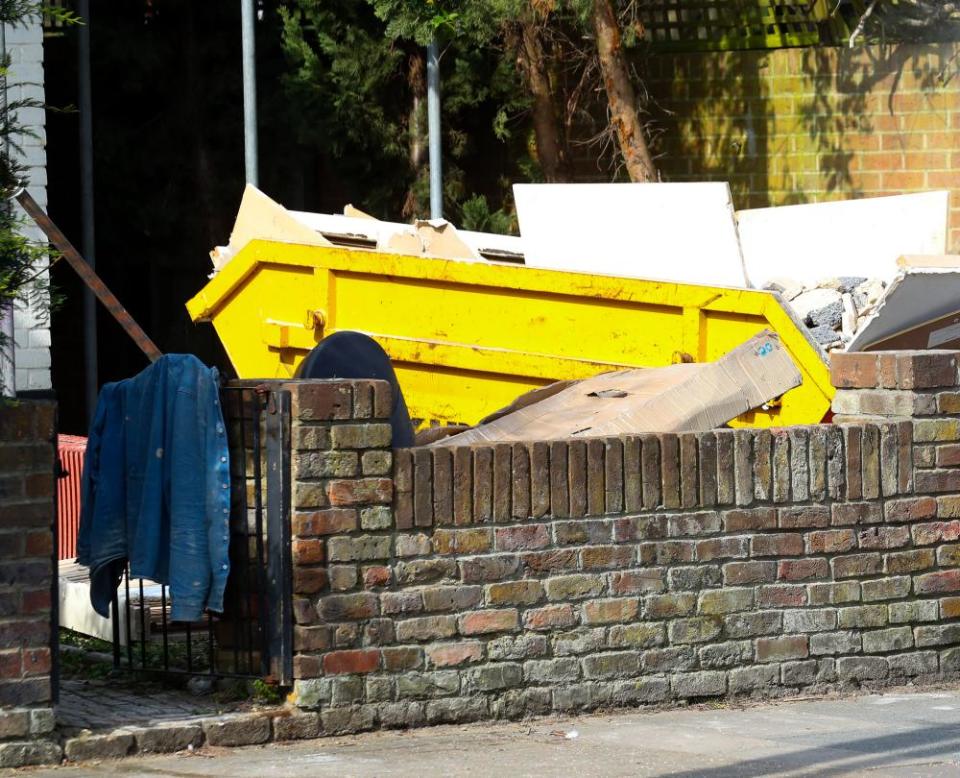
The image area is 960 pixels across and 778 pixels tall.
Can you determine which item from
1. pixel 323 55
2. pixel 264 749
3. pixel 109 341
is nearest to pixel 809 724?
pixel 264 749

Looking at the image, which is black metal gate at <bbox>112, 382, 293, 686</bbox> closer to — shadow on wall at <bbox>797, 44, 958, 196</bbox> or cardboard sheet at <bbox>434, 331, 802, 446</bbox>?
cardboard sheet at <bbox>434, 331, 802, 446</bbox>

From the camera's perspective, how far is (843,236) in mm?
9211

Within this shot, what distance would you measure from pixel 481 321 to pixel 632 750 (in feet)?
12.3

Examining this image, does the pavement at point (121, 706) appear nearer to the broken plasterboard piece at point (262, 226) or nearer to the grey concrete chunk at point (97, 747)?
the grey concrete chunk at point (97, 747)

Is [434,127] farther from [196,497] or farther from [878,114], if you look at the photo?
[196,497]

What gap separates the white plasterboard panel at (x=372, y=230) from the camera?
9703 mm

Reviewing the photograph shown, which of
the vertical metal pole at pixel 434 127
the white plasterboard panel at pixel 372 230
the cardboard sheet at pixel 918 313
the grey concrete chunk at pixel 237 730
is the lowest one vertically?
the grey concrete chunk at pixel 237 730

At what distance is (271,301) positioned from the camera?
918 cm

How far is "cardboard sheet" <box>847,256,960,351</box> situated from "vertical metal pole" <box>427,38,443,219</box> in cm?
402

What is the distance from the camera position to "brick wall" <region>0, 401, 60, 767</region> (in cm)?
488

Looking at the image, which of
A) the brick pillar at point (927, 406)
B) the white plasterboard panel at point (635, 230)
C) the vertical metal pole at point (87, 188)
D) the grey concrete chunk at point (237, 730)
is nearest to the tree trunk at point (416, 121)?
the vertical metal pole at point (87, 188)

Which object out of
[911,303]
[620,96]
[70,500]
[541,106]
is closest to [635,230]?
[911,303]

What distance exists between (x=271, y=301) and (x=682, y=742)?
462cm

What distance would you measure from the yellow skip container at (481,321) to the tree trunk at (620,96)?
3646mm
